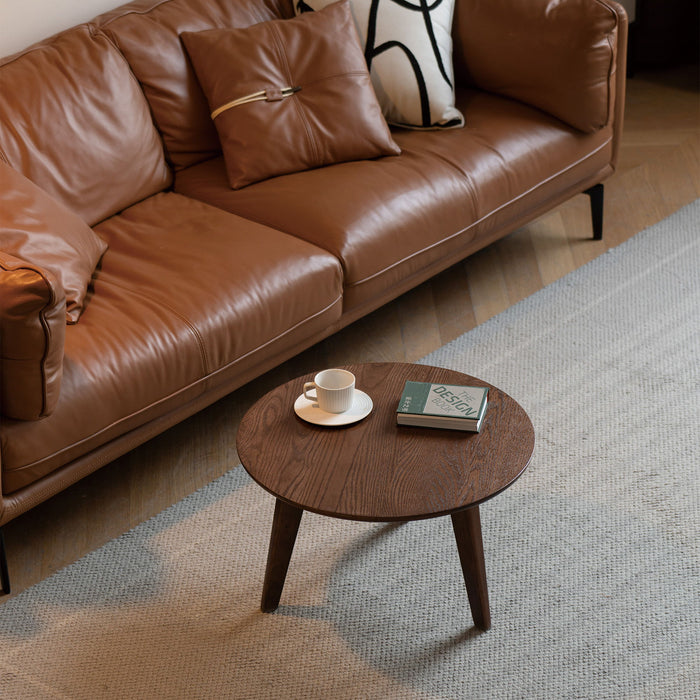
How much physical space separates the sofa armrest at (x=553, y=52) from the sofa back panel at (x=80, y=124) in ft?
3.37

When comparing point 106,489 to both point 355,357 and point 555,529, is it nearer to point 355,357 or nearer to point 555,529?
point 355,357

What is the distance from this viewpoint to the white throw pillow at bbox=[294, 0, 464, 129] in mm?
2568

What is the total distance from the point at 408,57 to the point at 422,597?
1571mm

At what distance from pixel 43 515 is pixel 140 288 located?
540 millimetres

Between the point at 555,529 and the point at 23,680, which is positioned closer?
the point at 23,680

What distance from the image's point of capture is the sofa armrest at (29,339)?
1.51 m

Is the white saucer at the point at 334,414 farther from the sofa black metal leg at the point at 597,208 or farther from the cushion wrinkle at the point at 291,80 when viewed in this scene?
the sofa black metal leg at the point at 597,208

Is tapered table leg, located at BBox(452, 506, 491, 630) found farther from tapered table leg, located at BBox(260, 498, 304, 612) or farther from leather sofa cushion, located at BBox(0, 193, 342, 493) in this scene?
leather sofa cushion, located at BBox(0, 193, 342, 493)

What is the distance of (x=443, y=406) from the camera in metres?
1.57

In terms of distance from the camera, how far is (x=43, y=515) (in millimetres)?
1958

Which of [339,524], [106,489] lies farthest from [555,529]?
[106,489]

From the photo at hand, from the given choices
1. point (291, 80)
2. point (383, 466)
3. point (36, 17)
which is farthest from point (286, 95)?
point (383, 466)

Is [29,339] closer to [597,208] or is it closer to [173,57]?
[173,57]

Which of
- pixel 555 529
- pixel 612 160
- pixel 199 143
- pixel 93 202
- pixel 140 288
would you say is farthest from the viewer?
pixel 612 160
